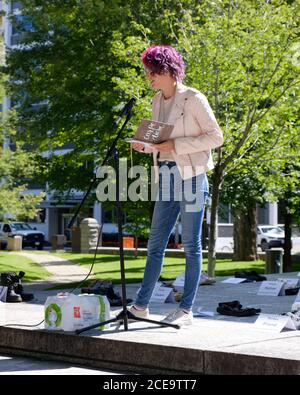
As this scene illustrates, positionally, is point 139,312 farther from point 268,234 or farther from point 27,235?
point 27,235

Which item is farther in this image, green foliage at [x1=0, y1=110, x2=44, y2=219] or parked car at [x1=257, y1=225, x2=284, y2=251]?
parked car at [x1=257, y1=225, x2=284, y2=251]

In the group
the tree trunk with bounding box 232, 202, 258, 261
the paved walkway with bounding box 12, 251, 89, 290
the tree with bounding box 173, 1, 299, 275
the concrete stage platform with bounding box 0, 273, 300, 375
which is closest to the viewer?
the concrete stage platform with bounding box 0, 273, 300, 375

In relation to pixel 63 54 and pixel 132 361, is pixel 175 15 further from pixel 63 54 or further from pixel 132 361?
pixel 132 361

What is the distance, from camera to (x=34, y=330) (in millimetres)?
6715

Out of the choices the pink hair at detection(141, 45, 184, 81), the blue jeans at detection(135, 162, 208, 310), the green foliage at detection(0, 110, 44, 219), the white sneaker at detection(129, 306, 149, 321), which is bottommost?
the white sneaker at detection(129, 306, 149, 321)

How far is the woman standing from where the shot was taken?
6426mm

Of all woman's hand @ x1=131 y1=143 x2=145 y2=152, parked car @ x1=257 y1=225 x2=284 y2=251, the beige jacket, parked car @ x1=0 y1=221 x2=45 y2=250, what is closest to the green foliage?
parked car @ x1=257 y1=225 x2=284 y2=251

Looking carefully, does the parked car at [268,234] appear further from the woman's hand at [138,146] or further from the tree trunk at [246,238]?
the woman's hand at [138,146]

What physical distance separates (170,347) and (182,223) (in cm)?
117

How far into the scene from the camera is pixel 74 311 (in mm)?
6492

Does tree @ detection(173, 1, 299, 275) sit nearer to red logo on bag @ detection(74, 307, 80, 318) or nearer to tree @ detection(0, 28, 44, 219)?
red logo on bag @ detection(74, 307, 80, 318)

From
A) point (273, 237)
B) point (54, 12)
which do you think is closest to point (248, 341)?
point (54, 12)

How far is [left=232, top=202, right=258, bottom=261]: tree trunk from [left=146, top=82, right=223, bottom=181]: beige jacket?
22878 millimetres

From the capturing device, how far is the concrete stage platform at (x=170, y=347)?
5.32 metres
